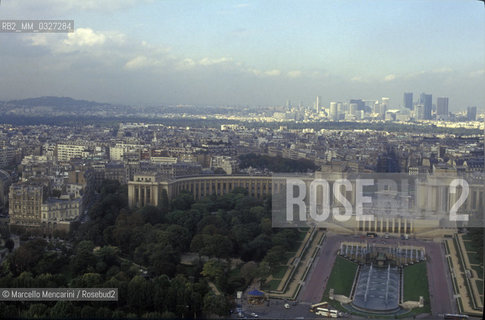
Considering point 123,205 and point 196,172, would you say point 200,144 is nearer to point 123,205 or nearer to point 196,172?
point 196,172

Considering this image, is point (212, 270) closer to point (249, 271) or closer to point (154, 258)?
point (249, 271)

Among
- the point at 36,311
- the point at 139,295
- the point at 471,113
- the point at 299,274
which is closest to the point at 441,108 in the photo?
the point at 471,113

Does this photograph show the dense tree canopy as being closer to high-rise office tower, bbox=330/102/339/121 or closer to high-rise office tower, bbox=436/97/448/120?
high-rise office tower, bbox=436/97/448/120

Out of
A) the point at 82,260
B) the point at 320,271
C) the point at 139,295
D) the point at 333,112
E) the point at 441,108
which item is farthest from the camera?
the point at 333,112

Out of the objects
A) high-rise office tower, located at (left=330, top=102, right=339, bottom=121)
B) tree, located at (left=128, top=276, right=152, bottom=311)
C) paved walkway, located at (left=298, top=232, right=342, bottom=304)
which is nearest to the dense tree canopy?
tree, located at (left=128, top=276, right=152, bottom=311)

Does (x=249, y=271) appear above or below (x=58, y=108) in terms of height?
below

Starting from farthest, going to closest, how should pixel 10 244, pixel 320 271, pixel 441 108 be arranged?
pixel 441 108 → pixel 10 244 → pixel 320 271

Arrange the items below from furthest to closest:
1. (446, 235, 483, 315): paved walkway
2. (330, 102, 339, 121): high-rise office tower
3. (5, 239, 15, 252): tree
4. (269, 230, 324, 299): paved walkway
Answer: (330, 102, 339, 121): high-rise office tower → (5, 239, 15, 252): tree → (269, 230, 324, 299): paved walkway → (446, 235, 483, 315): paved walkway
